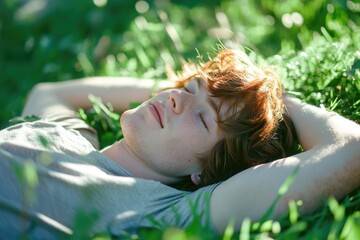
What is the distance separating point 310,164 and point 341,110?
1.78 ft

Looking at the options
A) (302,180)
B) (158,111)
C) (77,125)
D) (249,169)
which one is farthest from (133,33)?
(302,180)

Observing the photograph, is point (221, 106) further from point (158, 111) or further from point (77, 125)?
point (77, 125)

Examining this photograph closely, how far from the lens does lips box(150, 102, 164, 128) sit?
235cm

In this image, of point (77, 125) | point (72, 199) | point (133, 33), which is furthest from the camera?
point (133, 33)

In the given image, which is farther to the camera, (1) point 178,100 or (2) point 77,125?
(2) point 77,125

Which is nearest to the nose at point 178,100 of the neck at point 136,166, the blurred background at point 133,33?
the neck at point 136,166

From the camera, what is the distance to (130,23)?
4.40 metres

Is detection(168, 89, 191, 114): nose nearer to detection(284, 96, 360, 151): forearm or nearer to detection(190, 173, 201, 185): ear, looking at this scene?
detection(190, 173, 201, 185): ear

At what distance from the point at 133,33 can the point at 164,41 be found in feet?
0.81

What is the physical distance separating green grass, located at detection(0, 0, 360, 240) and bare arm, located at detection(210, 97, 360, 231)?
39 cm

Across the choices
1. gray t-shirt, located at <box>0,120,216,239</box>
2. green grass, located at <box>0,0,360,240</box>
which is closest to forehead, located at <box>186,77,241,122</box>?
gray t-shirt, located at <box>0,120,216,239</box>

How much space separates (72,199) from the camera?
2.05 meters

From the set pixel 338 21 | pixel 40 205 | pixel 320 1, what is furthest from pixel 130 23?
pixel 40 205

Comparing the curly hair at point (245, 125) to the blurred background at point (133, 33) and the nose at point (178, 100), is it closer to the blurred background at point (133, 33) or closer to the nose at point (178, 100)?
the nose at point (178, 100)
